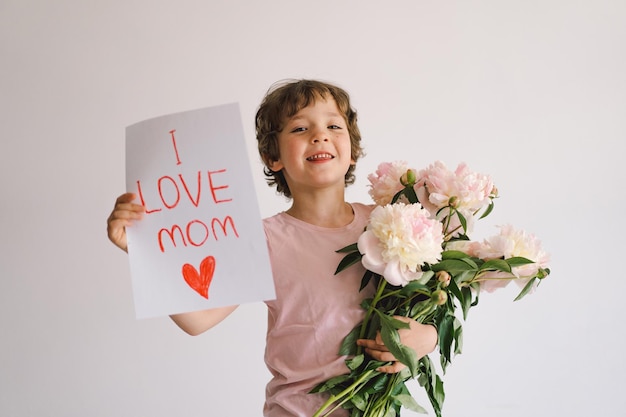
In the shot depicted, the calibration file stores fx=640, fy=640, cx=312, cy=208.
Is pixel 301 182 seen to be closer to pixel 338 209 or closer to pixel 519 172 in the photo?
pixel 338 209

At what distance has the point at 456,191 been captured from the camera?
0.99 metres

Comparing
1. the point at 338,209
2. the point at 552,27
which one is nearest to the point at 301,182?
the point at 338,209

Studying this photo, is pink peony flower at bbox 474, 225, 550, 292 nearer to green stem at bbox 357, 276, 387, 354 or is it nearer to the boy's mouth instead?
green stem at bbox 357, 276, 387, 354

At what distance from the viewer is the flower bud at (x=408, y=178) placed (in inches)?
41.6

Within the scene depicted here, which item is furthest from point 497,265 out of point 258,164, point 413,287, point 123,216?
point 258,164

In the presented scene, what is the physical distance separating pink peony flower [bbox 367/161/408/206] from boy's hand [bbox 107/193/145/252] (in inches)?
16.7

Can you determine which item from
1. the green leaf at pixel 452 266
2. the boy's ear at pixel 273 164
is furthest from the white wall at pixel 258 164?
the green leaf at pixel 452 266

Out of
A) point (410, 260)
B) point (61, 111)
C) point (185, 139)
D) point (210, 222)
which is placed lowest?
point (410, 260)

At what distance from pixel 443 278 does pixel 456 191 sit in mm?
142

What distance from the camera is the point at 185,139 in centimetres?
87

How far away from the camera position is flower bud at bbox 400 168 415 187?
106 centimetres

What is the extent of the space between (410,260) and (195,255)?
30cm

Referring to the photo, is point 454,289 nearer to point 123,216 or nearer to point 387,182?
point 387,182

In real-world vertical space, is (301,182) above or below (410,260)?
above
